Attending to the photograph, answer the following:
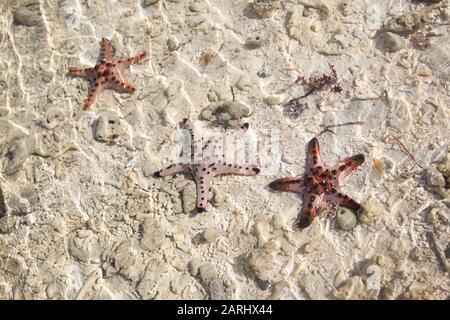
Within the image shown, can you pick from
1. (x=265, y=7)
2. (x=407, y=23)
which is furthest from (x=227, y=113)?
(x=407, y=23)

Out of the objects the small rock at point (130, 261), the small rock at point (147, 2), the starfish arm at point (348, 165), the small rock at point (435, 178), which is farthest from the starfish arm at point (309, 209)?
the small rock at point (147, 2)

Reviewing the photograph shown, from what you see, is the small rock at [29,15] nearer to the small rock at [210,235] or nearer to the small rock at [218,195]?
the small rock at [218,195]

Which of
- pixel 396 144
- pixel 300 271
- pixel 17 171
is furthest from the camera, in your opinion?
pixel 17 171

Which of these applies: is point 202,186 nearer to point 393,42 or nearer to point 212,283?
point 212,283

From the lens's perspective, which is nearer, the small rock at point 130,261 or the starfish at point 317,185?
the starfish at point 317,185
